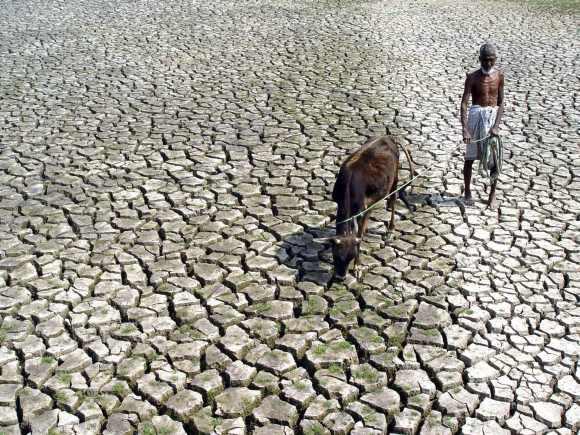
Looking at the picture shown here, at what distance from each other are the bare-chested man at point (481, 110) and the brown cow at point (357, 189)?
138 centimetres

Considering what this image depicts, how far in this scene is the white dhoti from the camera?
28.7 feet

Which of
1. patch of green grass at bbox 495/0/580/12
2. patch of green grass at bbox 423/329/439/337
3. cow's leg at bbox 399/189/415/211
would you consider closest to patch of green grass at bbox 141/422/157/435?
patch of green grass at bbox 423/329/439/337

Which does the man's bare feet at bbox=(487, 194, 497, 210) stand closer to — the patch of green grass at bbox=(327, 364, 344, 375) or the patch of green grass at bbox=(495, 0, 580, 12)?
the patch of green grass at bbox=(327, 364, 344, 375)

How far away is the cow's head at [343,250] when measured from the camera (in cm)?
692

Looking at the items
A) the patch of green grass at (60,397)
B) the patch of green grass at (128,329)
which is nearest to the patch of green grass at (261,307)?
the patch of green grass at (128,329)

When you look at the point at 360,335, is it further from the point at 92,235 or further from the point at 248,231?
the point at 92,235

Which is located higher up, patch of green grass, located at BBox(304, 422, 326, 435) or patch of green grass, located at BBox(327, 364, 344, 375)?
patch of green grass, located at BBox(327, 364, 344, 375)

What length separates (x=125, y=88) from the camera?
1330 cm

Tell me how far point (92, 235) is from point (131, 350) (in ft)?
7.75

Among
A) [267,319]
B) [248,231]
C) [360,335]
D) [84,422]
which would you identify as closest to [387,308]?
[360,335]

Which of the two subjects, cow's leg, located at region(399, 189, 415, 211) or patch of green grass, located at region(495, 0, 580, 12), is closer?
cow's leg, located at region(399, 189, 415, 211)

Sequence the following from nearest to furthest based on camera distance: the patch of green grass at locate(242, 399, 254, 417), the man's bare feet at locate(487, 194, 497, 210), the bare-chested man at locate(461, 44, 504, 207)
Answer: the patch of green grass at locate(242, 399, 254, 417), the bare-chested man at locate(461, 44, 504, 207), the man's bare feet at locate(487, 194, 497, 210)

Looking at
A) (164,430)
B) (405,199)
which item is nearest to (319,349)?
(164,430)

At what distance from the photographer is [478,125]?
29.0 feet
